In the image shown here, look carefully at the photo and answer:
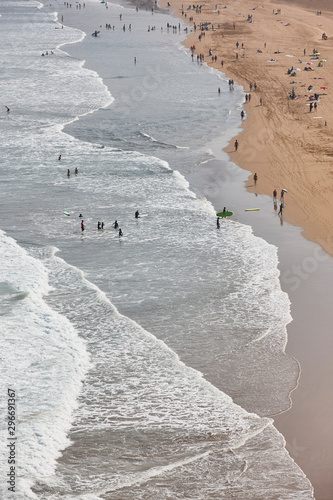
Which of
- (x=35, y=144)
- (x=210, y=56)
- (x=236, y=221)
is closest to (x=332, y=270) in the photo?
(x=236, y=221)

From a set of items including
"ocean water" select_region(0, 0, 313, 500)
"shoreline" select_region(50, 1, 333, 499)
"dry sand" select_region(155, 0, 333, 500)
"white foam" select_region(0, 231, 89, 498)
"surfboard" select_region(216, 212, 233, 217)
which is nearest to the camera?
"ocean water" select_region(0, 0, 313, 500)

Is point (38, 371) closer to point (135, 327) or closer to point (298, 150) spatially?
point (135, 327)

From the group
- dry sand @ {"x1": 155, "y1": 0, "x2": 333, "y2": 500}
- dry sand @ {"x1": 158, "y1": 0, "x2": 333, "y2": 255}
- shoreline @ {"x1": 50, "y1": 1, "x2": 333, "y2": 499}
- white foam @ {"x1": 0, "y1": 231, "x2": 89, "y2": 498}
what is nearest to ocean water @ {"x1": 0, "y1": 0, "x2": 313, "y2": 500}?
white foam @ {"x1": 0, "y1": 231, "x2": 89, "y2": 498}

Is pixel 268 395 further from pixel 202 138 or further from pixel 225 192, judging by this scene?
pixel 202 138

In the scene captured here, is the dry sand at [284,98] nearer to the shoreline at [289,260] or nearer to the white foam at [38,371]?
the shoreline at [289,260]

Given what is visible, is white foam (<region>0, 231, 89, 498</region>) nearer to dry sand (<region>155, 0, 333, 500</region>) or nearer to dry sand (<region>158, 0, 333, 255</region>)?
dry sand (<region>155, 0, 333, 500</region>)

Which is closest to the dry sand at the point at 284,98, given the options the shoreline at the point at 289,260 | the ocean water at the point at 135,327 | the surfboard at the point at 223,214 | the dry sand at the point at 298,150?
the dry sand at the point at 298,150
